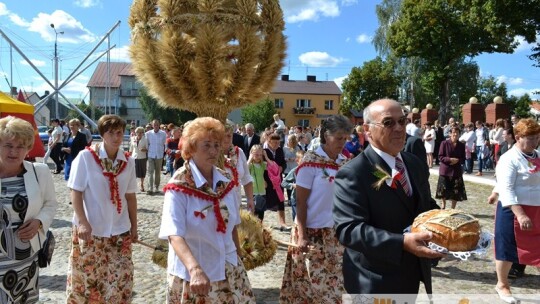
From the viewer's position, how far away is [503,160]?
5.26 meters

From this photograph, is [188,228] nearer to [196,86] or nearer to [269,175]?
[196,86]

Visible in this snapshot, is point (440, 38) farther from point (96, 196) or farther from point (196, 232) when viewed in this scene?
point (196, 232)

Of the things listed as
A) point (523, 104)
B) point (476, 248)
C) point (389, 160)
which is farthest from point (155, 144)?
point (523, 104)

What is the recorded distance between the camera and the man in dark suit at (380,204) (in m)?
2.55

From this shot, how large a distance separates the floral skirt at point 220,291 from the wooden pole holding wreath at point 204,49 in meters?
2.03

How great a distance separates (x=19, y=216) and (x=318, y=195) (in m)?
2.40

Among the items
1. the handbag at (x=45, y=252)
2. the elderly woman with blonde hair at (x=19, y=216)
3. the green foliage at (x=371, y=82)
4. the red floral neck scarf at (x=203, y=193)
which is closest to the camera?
the red floral neck scarf at (x=203, y=193)

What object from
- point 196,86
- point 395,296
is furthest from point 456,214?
point 196,86

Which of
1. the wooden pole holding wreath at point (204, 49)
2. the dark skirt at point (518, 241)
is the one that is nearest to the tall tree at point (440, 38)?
the dark skirt at point (518, 241)

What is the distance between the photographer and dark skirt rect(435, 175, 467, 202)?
966 centimetres

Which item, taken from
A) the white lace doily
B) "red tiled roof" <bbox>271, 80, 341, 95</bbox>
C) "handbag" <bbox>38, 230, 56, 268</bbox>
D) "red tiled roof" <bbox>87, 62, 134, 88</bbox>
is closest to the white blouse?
the white lace doily

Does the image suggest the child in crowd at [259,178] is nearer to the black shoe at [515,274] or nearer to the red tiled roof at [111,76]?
the black shoe at [515,274]

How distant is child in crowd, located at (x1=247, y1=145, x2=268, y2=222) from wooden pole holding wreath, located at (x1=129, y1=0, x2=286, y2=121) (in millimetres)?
3807

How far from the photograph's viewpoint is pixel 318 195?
4.29 m
